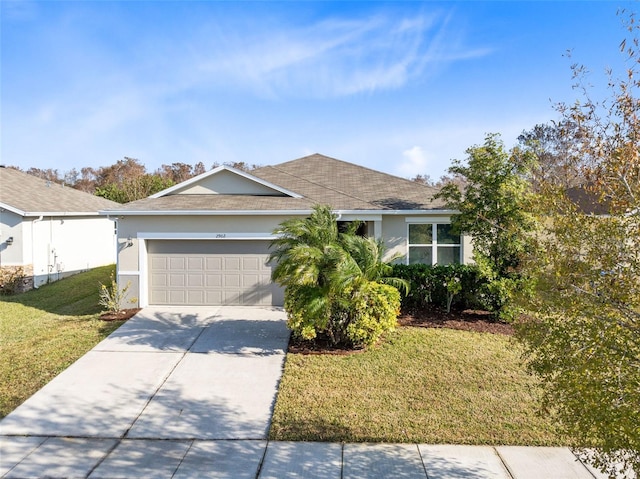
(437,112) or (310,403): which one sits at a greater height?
(437,112)

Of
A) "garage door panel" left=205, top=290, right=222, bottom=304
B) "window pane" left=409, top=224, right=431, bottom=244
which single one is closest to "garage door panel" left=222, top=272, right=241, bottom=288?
"garage door panel" left=205, top=290, right=222, bottom=304

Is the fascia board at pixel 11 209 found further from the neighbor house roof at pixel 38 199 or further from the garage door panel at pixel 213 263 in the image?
the garage door panel at pixel 213 263

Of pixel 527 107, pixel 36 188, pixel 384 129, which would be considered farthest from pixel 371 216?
pixel 36 188

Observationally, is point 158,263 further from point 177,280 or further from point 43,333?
point 43,333

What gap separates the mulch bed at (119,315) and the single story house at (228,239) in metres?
0.60

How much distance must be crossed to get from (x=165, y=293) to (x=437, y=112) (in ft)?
38.2

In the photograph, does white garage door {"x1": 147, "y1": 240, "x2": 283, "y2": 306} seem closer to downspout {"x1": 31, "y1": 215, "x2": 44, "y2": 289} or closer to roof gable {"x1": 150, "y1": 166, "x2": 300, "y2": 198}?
roof gable {"x1": 150, "y1": 166, "x2": 300, "y2": 198}

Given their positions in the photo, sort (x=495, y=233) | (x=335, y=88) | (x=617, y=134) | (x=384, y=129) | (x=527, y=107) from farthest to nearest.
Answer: (x=384, y=129), (x=335, y=88), (x=495, y=233), (x=527, y=107), (x=617, y=134)

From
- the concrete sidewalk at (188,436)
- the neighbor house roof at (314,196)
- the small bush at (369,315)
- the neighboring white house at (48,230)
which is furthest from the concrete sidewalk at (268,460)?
the neighboring white house at (48,230)

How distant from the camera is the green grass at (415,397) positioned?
221 inches

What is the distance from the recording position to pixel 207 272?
12539 mm

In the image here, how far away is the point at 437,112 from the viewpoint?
1537 centimetres

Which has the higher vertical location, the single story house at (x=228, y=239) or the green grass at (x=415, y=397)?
the single story house at (x=228, y=239)

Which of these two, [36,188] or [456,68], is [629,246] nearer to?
[456,68]
